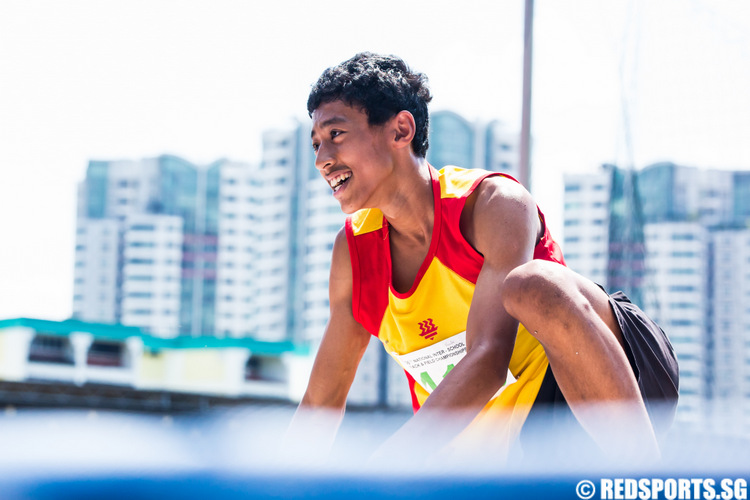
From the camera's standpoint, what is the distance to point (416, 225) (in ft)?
4.58

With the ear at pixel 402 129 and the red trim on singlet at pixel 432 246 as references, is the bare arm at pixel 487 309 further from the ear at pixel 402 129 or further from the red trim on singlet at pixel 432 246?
the ear at pixel 402 129

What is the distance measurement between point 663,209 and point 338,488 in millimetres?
17396

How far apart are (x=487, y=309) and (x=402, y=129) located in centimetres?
38

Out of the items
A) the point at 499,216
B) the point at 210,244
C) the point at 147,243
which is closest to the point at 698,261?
the point at 499,216

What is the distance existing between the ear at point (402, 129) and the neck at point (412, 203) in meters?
0.04

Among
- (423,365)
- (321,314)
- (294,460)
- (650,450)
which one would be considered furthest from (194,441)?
(321,314)

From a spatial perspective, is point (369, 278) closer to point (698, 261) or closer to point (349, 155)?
point (349, 155)

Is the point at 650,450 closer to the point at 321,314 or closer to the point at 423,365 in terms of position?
the point at 423,365

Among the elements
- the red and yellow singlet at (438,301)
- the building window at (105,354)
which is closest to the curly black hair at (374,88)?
the red and yellow singlet at (438,301)

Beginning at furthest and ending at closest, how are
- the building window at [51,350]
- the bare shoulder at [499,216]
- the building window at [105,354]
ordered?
1. the building window at [105,354]
2. the building window at [51,350]
3. the bare shoulder at [499,216]

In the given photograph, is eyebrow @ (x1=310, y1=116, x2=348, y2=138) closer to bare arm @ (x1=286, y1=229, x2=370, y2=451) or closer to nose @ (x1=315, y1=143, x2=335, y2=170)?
nose @ (x1=315, y1=143, x2=335, y2=170)

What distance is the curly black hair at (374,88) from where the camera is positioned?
4.42ft

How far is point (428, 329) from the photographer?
1.36m

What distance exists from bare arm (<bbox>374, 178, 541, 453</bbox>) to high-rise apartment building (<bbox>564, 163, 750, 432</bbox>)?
1304 cm
